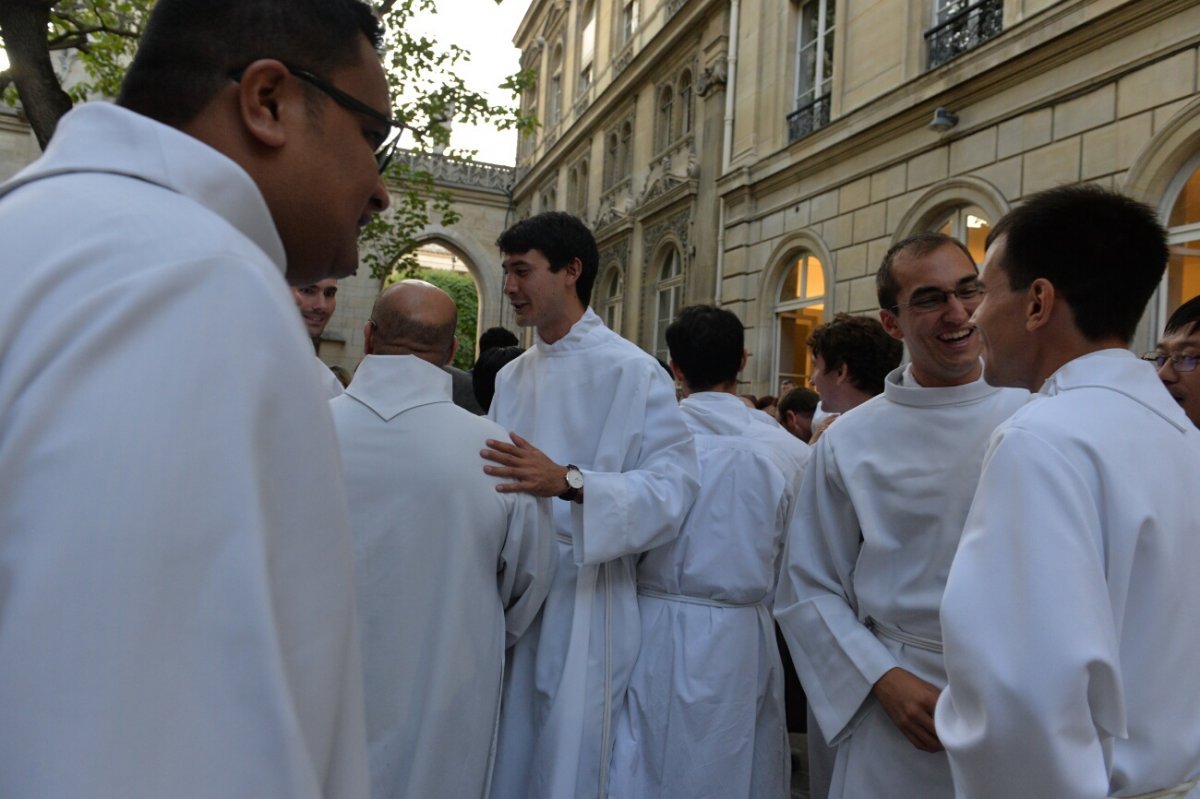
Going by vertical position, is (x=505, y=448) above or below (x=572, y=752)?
above

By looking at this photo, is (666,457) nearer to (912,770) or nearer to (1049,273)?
(912,770)

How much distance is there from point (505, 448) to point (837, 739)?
123 cm

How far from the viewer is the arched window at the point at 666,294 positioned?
663 inches

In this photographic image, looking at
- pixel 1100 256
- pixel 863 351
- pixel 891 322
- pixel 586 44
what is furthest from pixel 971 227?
pixel 586 44

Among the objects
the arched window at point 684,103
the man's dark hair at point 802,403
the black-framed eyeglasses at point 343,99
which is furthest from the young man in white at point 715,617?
the arched window at point 684,103

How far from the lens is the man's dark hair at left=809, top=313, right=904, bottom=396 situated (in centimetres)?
386

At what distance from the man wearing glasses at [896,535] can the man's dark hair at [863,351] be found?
1129mm

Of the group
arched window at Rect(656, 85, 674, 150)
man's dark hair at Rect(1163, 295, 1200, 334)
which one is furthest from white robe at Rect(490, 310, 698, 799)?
arched window at Rect(656, 85, 674, 150)

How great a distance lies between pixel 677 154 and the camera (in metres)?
16.6

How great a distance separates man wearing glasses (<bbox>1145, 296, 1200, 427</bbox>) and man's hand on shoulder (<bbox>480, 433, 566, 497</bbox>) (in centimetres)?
212

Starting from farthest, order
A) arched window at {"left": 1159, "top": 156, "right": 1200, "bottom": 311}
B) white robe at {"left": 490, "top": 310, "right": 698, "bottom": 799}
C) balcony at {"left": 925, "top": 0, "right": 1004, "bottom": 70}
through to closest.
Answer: balcony at {"left": 925, "top": 0, "right": 1004, "bottom": 70} → arched window at {"left": 1159, "top": 156, "right": 1200, "bottom": 311} → white robe at {"left": 490, "top": 310, "right": 698, "bottom": 799}

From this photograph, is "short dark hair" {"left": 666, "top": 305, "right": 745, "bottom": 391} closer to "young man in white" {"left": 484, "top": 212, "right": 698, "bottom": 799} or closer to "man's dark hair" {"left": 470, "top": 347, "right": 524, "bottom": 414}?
"young man in white" {"left": 484, "top": 212, "right": 698, "bottom": 799}

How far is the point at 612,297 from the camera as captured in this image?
2034 cm

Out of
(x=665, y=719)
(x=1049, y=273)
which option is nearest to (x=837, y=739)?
(x=665, y=719)
